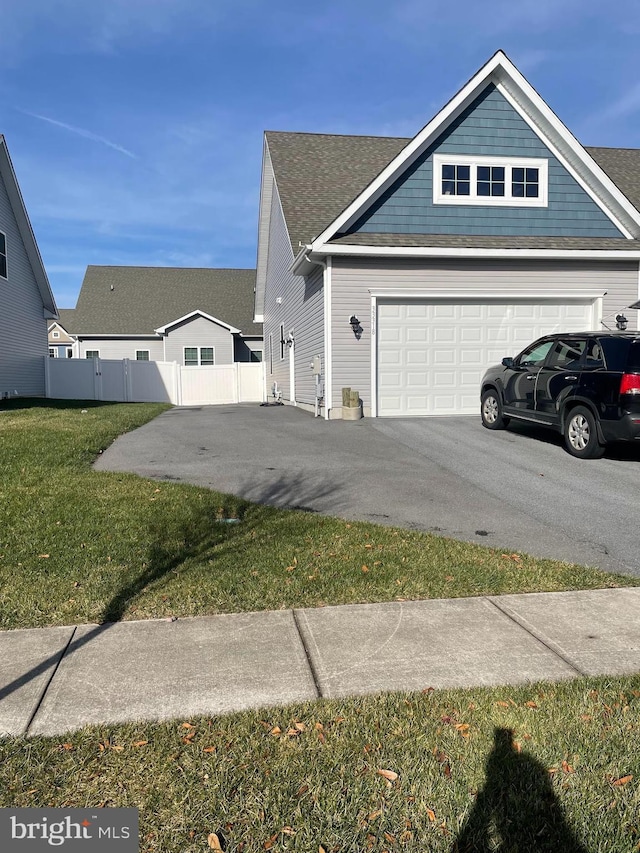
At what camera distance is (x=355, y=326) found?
1368cm

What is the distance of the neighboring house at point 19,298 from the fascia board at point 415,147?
39.7ft

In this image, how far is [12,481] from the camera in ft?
23.2

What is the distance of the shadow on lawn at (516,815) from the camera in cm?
209

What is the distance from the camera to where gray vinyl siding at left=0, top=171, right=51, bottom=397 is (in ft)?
66.1

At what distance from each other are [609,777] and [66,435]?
9.68m

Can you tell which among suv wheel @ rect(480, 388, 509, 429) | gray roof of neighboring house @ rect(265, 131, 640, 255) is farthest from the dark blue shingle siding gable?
suv wheel @ rect(480, 388, 509, 429)

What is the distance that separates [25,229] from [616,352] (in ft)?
66.5

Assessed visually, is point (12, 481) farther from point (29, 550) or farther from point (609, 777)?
point (609, 777)

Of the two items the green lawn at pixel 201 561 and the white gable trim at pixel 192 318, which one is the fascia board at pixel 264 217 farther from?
the green lawn at pixel 201 561

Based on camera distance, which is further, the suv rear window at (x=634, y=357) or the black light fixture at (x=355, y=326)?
the black light fixture at (x=355, y=326)

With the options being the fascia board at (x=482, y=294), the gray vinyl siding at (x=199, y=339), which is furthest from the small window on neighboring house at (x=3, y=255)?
the fascia board at (x=482, y=294)

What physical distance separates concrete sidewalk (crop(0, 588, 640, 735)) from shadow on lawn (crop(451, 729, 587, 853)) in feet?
2.18

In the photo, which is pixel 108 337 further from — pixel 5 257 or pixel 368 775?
pixel 368 775

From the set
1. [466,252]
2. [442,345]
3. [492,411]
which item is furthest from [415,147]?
[492,411]
